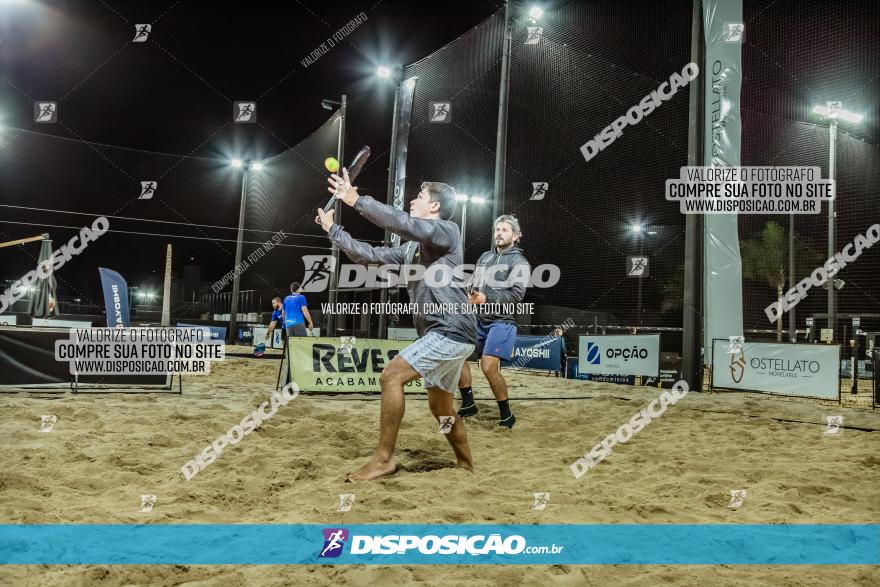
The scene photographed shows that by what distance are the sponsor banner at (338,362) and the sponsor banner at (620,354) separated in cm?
451

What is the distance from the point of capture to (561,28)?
1162 centimetres

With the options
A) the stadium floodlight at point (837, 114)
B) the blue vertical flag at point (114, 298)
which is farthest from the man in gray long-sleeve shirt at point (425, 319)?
the stadium floodlight at point (837, 114)

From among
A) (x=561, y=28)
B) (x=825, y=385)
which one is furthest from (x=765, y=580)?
(x=561, y=28)

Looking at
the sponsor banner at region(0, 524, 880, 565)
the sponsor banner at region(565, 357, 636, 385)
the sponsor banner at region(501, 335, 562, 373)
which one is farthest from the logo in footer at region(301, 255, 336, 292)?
the sponsor banner at region(0, 524, 880, 565)

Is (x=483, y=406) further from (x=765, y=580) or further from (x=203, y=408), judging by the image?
(x=765, y=580)

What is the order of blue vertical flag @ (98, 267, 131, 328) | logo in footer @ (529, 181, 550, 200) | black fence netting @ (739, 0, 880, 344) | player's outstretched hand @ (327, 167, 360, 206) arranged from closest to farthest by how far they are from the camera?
player's outstretched hand @ (327, 167, 360, 206), blue vertical flag @ (98, 267, 131, 328), black fence netting @ (739, 0, 880, 344), logo in footer @ (529, 181, 550, 200)

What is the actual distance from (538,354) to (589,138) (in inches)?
195

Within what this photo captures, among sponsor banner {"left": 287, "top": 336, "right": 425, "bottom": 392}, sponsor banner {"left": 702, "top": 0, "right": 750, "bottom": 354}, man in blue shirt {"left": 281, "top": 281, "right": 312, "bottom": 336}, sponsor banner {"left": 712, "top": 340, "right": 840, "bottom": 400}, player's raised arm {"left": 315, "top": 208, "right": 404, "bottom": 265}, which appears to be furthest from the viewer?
man in blue shirt {"left": 281, "top": 281, "right": 312, "bottom": 336}

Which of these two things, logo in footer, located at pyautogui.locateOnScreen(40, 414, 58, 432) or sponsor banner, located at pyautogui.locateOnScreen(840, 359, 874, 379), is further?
sponsor banner, located at pyautogui.locateOnScreen(840, 359, 874, 379)

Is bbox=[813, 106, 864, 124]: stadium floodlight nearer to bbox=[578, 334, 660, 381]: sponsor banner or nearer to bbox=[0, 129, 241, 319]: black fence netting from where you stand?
bbox=[578, 334, 660, 381]: sponsor banner

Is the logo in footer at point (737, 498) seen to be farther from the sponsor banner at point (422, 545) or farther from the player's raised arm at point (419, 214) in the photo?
the player's raised arm at point (419, 214)

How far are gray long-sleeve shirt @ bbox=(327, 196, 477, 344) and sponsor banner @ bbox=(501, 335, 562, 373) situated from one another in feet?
27.9

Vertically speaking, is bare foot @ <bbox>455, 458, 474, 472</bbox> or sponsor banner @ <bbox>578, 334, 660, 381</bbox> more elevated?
sponsor banner @ <bbox>578, 334, 660, 381</bbox>

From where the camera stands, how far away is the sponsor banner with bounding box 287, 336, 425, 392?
6996mm
